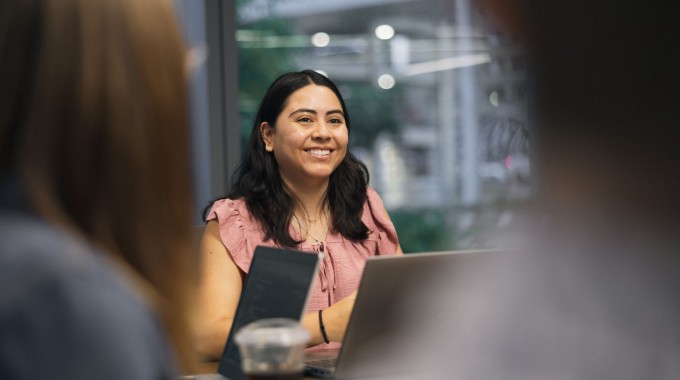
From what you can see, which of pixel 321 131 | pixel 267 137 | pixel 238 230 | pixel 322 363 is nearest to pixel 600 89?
pixel 322 363

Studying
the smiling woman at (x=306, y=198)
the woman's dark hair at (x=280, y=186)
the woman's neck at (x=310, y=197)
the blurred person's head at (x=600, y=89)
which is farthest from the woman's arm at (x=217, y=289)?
the blurred person's head at (x=600, y=89)

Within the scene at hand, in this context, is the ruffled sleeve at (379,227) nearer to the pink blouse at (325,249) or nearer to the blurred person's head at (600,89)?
the pink blouse at (325,249)

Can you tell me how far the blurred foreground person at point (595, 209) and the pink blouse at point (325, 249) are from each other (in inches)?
57.5

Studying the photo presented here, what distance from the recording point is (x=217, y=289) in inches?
82.0

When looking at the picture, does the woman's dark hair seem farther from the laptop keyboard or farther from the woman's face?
the laptop keyboard

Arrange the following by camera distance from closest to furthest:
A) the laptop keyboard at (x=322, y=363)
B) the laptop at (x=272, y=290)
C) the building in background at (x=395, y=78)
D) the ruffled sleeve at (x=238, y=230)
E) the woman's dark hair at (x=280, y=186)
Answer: the laptop at (x=272, y=290), the laptop keyboard at (x=322, y=363), the ruffled sleeve at (x=238, y=230), the woman's dark hair at (x=280, y=186), the building in background at (x=395, y=78)

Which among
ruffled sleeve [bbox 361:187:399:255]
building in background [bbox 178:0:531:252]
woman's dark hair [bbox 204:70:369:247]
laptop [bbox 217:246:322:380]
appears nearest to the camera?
laptop [bbox 217:246:322:380]

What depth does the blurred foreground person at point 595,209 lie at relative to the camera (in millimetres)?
522

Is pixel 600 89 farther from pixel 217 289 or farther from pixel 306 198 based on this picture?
pixel 306 198

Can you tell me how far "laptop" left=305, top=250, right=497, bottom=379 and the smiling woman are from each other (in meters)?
0.67

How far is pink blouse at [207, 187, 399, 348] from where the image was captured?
7.21 ft

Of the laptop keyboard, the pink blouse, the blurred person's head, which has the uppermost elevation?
the blurred person's head

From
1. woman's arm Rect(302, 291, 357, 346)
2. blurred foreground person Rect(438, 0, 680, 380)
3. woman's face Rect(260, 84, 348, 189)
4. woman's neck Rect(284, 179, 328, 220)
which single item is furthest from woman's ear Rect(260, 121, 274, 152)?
blurred foreground person Rect(438, 0, 680, 380)

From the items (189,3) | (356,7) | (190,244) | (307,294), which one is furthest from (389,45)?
(190,244)
